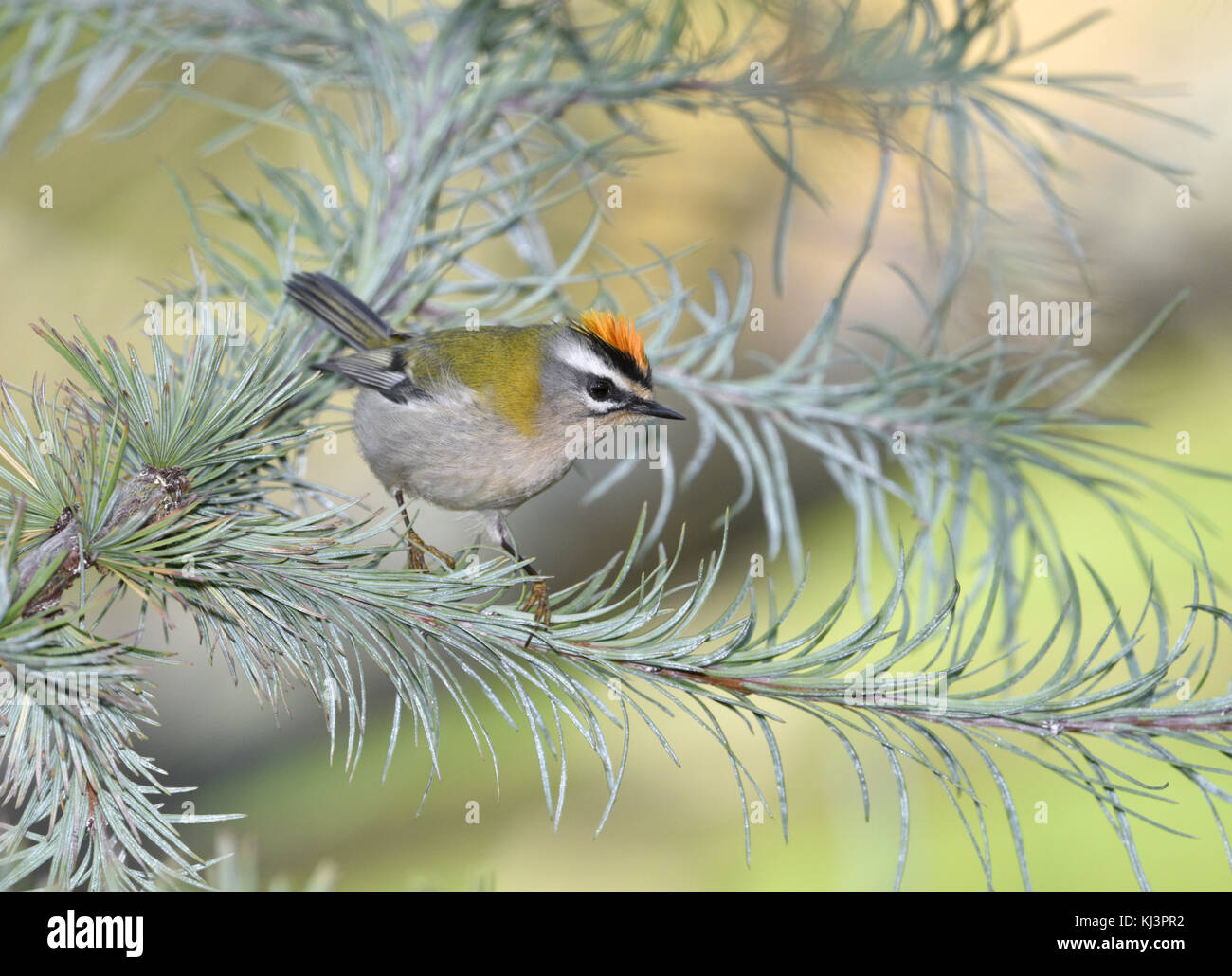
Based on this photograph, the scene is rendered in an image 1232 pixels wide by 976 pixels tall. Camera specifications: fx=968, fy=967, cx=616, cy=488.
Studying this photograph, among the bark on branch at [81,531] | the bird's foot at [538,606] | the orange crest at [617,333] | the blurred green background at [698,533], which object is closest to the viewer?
the bark on branch at [81,531]

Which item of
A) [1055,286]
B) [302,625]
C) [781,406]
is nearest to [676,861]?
[781,406]

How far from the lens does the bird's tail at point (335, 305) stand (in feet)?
2.85

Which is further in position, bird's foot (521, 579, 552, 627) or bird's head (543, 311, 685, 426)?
bird's head (543, 311, 685, 426)

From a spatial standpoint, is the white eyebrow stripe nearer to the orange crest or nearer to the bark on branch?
the orange crest

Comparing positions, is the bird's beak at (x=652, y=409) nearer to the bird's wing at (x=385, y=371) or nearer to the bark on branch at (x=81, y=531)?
the bird's wing at (x=385, y=371)

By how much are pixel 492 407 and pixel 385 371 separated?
19 centimetres

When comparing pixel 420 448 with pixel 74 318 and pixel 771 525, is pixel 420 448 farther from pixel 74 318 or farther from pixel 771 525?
pixel 74 318

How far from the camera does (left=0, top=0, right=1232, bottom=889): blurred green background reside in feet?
4.90

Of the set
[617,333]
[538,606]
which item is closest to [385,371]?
[617,333]

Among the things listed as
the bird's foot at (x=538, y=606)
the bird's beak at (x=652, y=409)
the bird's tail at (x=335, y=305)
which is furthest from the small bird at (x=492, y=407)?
the bird's foot at (x=538, y=606)

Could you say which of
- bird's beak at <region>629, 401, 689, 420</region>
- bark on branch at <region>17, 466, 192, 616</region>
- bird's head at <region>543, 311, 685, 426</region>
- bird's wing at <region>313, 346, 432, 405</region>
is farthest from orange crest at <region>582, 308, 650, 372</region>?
bark on branch at <region>17, 466, 192, 616</region>

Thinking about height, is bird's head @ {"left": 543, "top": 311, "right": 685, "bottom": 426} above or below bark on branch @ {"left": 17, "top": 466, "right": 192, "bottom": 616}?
above

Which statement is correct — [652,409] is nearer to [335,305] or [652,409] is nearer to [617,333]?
[617,333]

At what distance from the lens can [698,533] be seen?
6.94 feet
